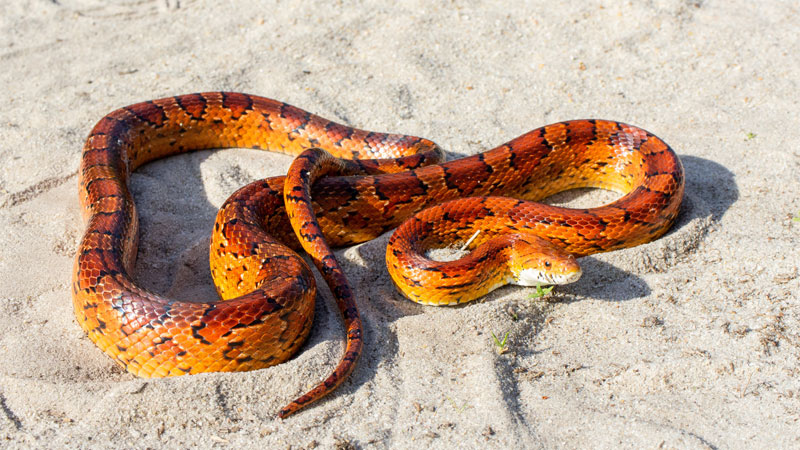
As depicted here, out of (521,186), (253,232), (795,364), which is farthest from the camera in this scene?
(521,186)

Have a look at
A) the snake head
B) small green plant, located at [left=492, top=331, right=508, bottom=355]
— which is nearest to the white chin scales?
the snake head

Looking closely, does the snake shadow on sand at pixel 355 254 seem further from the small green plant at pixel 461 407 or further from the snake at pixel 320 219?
the small green plant at pixel 461 407

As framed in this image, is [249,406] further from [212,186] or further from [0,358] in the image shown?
[212,186]

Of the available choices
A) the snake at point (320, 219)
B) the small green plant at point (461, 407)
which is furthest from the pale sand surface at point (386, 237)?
the snake at point (320, 219)

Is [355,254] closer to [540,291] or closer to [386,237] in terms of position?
[386,237]

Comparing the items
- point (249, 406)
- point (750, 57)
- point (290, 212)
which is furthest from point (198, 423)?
point (750, 57)

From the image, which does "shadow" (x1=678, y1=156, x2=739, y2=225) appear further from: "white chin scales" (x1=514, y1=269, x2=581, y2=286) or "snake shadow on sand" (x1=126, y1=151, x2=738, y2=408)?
"white chin scales" (x1=514, y1=269, x2=581, y2=286)
